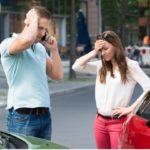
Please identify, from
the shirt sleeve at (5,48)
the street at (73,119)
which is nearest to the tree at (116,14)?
the street at (73,119)

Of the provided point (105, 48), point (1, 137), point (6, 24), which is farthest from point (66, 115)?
point (6, 24)

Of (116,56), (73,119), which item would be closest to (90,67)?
(116,56)

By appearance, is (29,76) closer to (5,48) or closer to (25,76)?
(25,76)

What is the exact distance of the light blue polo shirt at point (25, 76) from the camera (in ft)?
18.9

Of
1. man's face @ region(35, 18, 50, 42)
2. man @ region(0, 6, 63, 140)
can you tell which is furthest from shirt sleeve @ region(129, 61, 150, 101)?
man's face @ region(35, 18, 50, 42)

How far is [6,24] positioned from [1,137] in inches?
1484

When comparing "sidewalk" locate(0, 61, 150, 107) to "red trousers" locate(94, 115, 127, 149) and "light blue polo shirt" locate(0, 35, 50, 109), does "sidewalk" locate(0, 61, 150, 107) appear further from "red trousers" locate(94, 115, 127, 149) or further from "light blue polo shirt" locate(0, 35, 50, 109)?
"light blue polo shirt" locate(0, 35, 50, 109)

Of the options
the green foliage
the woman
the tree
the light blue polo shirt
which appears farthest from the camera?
the green foliage

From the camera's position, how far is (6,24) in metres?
42.5

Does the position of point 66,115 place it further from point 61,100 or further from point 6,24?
point 6,24

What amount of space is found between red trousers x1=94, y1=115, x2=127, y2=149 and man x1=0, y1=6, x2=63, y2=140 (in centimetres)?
60

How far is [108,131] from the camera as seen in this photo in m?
6.29

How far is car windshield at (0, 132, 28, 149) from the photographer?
4.91m

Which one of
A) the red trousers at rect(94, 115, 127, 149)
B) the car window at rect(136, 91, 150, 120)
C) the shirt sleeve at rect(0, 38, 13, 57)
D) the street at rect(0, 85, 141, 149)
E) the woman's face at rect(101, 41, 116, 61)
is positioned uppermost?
the shirt sleeve at rect(0, 38, 13, 57)
